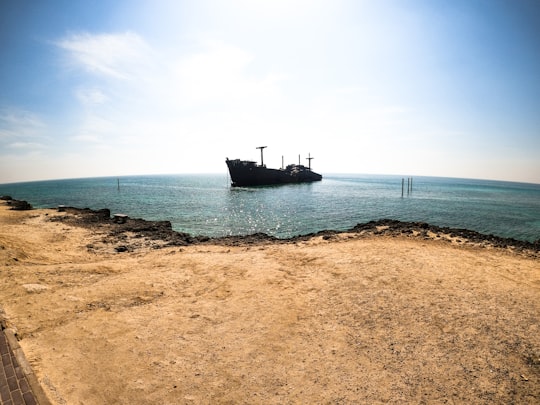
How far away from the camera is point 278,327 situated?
6.52m

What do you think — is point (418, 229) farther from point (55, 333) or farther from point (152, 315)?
point (55, 333)

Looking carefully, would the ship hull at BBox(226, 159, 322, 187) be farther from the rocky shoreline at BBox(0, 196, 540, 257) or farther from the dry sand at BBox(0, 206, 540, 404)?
the dry sand at BBox(0, 206, 540, 404)

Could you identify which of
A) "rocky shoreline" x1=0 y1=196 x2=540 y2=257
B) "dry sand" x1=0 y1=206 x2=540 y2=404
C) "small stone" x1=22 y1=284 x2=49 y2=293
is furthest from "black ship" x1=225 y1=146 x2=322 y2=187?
"small stone" x1=22 y1=284 x2=49 y2=293

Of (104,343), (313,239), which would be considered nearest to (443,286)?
(313,239)

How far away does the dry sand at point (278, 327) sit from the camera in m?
4.70

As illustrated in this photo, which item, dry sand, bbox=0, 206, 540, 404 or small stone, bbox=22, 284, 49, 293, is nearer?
dry sand, bbox=0, 206, 540, 404

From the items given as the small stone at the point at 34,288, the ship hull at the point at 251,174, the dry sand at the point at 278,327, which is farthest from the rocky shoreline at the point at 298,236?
the ship hull at the point at 251,174

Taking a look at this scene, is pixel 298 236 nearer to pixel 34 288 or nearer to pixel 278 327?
pixel 278 327

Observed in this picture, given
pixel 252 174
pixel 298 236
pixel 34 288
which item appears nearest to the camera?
pixel 34 288

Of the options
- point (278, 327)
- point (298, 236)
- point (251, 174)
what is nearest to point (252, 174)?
point (251, 174)

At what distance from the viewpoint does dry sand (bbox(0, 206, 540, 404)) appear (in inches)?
185

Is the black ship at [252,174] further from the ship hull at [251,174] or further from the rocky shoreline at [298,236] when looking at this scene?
the rocky shoreline at [298,236]

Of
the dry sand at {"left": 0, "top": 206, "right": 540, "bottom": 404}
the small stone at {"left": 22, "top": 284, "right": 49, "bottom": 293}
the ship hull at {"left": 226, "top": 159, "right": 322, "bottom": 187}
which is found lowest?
the dry sand at {"left": 0, "top": 206, "right": 540, "bottom": 404}

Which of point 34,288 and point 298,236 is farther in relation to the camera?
point 298,236
